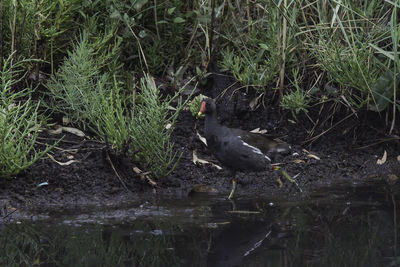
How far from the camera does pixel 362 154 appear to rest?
6395 millimetres

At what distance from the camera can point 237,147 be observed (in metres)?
5.69

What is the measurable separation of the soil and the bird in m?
0.16

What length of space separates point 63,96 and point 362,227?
10.6 ft

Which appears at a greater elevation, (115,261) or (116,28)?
(116,28)

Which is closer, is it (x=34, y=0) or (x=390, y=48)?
(x=34, y=0)

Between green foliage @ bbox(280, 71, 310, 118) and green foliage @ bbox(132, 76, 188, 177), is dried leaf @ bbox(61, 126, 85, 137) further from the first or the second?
green foliage @ bbox(280, 71, 310, 118)


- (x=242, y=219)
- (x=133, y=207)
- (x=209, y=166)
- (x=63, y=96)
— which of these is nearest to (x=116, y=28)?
(x=63, y=96)

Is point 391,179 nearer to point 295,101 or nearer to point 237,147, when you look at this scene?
point 295,101

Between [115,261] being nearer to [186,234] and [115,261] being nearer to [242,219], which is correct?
[186,234]

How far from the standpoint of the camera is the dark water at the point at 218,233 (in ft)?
12.8

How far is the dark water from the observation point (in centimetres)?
389

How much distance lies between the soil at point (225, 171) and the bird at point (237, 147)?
16 cm

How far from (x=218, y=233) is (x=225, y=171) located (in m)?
1.64

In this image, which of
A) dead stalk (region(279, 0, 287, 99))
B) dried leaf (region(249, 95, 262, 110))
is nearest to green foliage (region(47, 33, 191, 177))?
dried leaf (region(249, 95, 262, 110))
